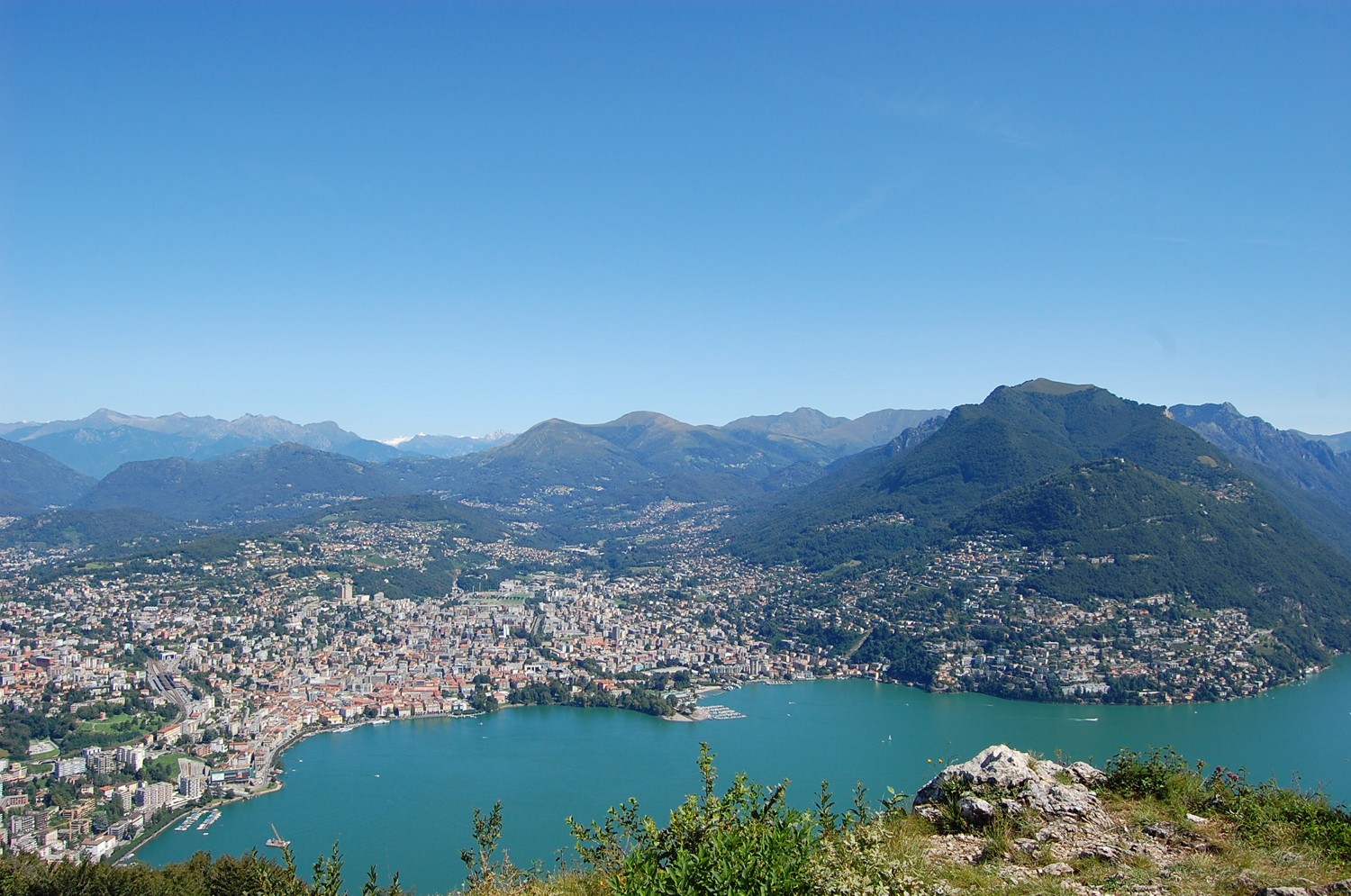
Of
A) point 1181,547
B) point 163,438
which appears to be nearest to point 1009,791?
point 1181,547

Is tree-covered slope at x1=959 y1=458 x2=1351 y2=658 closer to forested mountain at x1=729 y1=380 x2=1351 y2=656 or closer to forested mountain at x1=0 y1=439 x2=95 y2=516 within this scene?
forested mountain at x1=729 y1=380 x2=1351 y2=656

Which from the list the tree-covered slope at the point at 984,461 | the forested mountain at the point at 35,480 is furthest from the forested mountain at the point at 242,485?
the tree-covered slope at the point at 984,461

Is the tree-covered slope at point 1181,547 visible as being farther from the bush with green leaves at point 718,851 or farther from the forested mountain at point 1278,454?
the bush with green leaves at point 718,851

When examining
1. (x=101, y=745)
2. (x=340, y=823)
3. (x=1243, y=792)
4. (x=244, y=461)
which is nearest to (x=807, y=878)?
(x=1243, y=792)

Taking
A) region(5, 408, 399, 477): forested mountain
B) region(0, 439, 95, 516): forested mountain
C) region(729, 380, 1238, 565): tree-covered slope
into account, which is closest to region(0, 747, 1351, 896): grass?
region(729, 380, 1238, 565): tree-covered slope

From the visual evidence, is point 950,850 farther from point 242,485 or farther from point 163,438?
point 163,438

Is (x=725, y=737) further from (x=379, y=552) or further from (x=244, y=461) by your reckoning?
(x=244, y=461)
